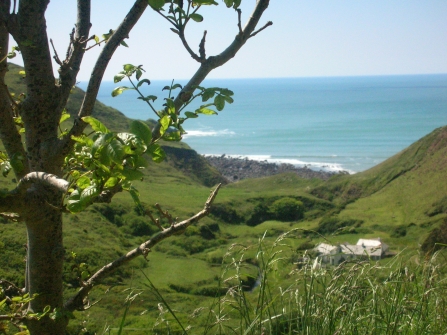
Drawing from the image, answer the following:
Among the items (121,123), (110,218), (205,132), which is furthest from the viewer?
(205,132)

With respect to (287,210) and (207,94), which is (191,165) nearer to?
(287,210)

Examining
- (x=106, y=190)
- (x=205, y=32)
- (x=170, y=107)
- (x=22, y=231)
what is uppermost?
(x=205, y=32)

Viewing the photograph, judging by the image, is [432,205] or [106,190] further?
[432,205]

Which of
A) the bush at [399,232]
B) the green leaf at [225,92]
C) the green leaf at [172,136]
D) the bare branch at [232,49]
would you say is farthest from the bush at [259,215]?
the green leaf at [172,136]

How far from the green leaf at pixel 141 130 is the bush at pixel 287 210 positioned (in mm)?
22908

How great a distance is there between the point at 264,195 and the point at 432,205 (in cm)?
944

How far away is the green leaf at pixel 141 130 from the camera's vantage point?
1.60 metres

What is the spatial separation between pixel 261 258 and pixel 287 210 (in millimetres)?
21867

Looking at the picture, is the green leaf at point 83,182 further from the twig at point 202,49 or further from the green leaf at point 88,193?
the twig at point 202,49

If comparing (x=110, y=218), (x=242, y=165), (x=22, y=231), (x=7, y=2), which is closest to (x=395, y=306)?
(x=7, y=2)

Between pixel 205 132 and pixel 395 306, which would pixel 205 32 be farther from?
pixel 205 132

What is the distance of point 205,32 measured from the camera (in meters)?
2.47

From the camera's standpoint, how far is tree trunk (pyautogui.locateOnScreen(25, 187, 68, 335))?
7.97 feet

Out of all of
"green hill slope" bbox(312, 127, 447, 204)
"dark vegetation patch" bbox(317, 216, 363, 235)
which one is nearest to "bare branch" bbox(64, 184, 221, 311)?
"dark vegetation patch" bbox(317, 216, 363, 235)
